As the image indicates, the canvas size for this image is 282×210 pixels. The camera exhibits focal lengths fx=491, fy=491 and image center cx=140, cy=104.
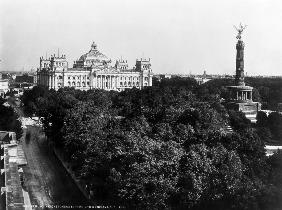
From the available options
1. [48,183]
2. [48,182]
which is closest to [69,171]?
[48,182]

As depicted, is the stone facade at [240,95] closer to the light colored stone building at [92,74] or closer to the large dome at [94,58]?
the light colored stone building at [92,74]

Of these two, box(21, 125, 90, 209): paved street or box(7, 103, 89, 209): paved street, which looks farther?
box(21, 125, 90, 209): paved street

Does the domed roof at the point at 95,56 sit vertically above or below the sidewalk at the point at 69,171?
above

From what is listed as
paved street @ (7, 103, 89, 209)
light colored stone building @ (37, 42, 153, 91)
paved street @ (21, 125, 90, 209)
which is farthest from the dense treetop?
light colored stone building @ (37, 42, 153, 91)

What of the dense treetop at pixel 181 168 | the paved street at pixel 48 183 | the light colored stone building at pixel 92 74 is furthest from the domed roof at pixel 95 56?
the dense treetop at pixel 181 168

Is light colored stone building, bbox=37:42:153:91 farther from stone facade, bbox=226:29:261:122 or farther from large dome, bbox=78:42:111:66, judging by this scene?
stone facade, bbox=226:29:261:122

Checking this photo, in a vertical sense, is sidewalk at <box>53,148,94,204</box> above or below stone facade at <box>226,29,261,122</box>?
below

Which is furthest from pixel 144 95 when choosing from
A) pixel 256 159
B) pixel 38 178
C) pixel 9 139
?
pixel 256 159

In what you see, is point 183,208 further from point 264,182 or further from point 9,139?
point 9,139
